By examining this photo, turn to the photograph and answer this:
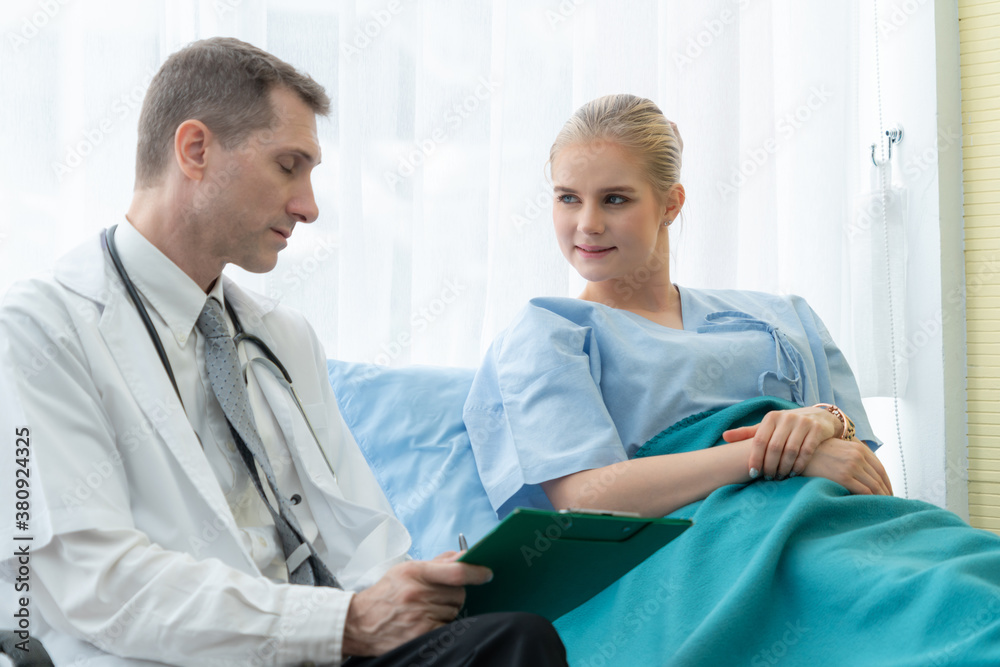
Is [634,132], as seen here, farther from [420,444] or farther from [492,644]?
[492,644]

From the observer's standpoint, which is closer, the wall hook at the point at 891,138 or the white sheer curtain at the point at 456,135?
the white sheer curtain at the point at 456,135

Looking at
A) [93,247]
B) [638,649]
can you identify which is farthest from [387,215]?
[638,649]

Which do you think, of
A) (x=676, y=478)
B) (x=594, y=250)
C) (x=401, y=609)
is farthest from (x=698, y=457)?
(x=401, y=609)

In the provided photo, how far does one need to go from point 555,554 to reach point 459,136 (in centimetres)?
122

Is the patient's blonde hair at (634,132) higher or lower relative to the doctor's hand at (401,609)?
higher

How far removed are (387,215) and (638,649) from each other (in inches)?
39.7

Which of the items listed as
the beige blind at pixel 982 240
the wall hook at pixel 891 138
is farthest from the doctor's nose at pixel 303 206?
the beige blind at pixel 982 240

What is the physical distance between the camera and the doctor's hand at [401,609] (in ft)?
2.87

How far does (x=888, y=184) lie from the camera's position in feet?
8.01

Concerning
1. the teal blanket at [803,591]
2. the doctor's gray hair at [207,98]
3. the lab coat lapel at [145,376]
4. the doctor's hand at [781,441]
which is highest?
the doctor's gray hair at [207,98]

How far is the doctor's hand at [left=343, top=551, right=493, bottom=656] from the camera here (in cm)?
87

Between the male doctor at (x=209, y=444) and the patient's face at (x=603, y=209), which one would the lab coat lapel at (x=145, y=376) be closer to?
the male doctor at (x=209, y=444)

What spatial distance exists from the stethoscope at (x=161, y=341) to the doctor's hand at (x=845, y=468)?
72 centimetres

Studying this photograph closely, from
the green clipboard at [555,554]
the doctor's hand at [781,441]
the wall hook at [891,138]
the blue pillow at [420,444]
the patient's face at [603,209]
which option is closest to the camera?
the green clipboard at [555,554]
